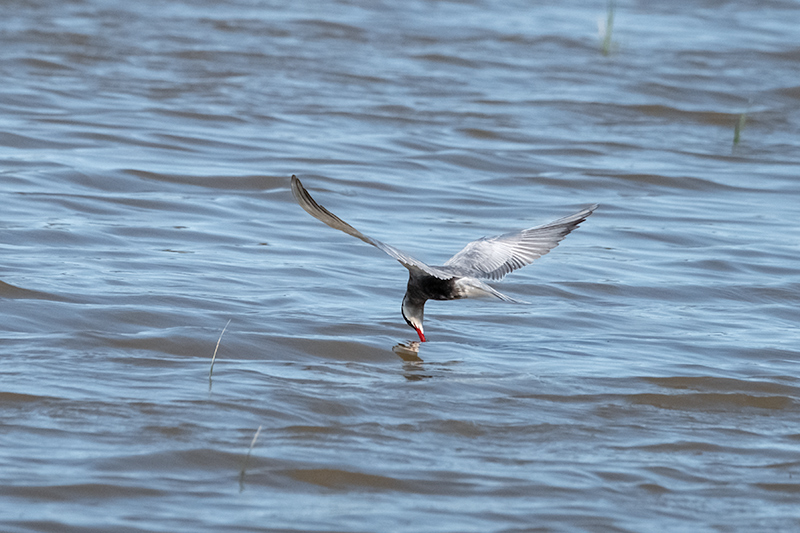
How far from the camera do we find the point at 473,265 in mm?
5895

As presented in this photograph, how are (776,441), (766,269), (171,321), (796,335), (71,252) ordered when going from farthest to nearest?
(766,269) → (71,252) → (796,335) → (171,321) → (776,441)

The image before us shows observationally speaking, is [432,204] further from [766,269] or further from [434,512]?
[434,512]

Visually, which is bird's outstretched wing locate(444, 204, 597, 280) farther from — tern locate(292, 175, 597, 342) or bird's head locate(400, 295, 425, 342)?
bird's head locate(400, 295, 425, 342)

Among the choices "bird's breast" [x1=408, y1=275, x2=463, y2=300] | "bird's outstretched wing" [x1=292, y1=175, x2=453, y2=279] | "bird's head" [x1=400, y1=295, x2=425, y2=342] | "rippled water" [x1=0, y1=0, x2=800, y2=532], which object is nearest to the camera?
"rippled water" [x1=0, y1=0, x2=800, y2=532]

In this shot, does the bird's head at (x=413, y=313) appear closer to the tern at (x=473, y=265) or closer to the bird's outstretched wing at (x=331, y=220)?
the tern at (x=473, y=265)

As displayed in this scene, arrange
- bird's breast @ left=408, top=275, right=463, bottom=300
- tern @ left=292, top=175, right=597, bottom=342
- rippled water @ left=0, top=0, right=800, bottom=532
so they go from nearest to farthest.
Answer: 1. rippled water @ left=0, top=0, right=800, bottom=532
2. tern @ left=292, top=175, right=597, bottom=342
3. bird's breast @ left=408, top=275, right=463, bottom=300

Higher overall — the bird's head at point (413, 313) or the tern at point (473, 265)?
the tern at point (473, 265)

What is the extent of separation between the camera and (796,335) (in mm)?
6422

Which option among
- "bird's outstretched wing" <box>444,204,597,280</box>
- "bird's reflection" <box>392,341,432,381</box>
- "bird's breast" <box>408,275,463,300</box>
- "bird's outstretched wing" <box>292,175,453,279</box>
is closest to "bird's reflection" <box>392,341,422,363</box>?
"bird's reflection" <box>392,341,432,381</box>

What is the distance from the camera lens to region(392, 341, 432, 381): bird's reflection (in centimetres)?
538

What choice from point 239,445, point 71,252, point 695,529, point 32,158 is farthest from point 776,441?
point 32,158

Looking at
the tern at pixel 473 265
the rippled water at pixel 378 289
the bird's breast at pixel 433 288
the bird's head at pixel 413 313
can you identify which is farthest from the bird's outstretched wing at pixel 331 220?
the rippled water at pixel 378 289

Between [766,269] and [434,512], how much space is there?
4709 millimetres

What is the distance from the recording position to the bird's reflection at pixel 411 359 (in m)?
5.38
